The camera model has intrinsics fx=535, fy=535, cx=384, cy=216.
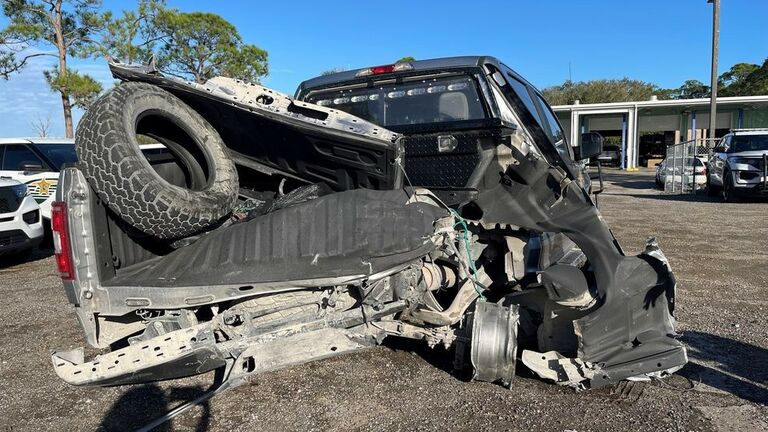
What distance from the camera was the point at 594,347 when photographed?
3006mm

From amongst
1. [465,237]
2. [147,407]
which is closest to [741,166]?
[465,237]

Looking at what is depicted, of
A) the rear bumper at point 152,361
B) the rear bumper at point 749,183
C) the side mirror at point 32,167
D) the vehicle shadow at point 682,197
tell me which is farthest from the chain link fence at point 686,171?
the rear bumper at point 152,361

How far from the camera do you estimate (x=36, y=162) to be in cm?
880

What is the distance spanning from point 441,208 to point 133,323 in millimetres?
1855

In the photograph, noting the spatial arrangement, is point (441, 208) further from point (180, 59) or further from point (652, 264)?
point (180, 59)

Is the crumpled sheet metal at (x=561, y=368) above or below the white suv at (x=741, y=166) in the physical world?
below

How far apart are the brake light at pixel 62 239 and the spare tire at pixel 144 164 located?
207 mm

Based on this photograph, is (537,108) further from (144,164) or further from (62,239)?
(62,239)

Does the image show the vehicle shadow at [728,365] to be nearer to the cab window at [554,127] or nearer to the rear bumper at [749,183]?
the cab window at [554,127]

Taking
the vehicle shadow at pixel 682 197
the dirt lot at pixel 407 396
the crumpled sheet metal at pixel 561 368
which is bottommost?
the dirt lot at pixel 407 396

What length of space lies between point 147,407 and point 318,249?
1559 mm

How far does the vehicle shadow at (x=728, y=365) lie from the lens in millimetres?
3301

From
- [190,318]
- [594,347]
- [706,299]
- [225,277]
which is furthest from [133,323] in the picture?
[706,299]

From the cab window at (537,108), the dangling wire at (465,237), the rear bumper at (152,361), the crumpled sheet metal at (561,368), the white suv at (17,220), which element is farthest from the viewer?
the white suv at (17,220)
